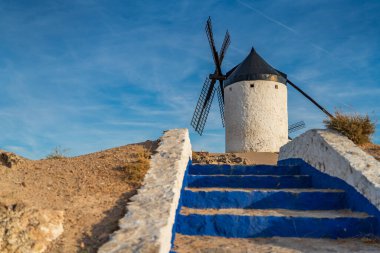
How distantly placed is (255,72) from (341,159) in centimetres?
910

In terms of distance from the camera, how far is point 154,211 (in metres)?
3.97

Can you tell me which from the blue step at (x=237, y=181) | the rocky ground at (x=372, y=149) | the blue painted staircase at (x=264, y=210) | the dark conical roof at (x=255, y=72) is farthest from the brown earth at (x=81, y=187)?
the dark conical roof at (x=255, y=72)

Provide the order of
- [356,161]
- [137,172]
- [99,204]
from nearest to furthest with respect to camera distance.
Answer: [99,204], [137,172], [356,161]

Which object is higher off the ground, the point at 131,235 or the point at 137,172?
the point at 137,172

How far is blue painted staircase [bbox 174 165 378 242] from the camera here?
468cm

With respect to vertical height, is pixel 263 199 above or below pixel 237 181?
below

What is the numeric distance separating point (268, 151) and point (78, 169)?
31.8 ft

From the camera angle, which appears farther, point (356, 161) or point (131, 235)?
point (356, 161)

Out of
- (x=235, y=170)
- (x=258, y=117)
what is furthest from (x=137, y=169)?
(x=258, y=117)

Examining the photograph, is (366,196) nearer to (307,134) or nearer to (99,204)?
(307,134)

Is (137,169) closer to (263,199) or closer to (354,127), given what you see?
(263,199)

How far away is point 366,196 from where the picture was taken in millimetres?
4926

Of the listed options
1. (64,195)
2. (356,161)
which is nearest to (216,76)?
(356,161)

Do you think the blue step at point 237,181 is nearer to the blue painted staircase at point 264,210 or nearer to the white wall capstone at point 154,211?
the blue painted staircase at point 264,210
